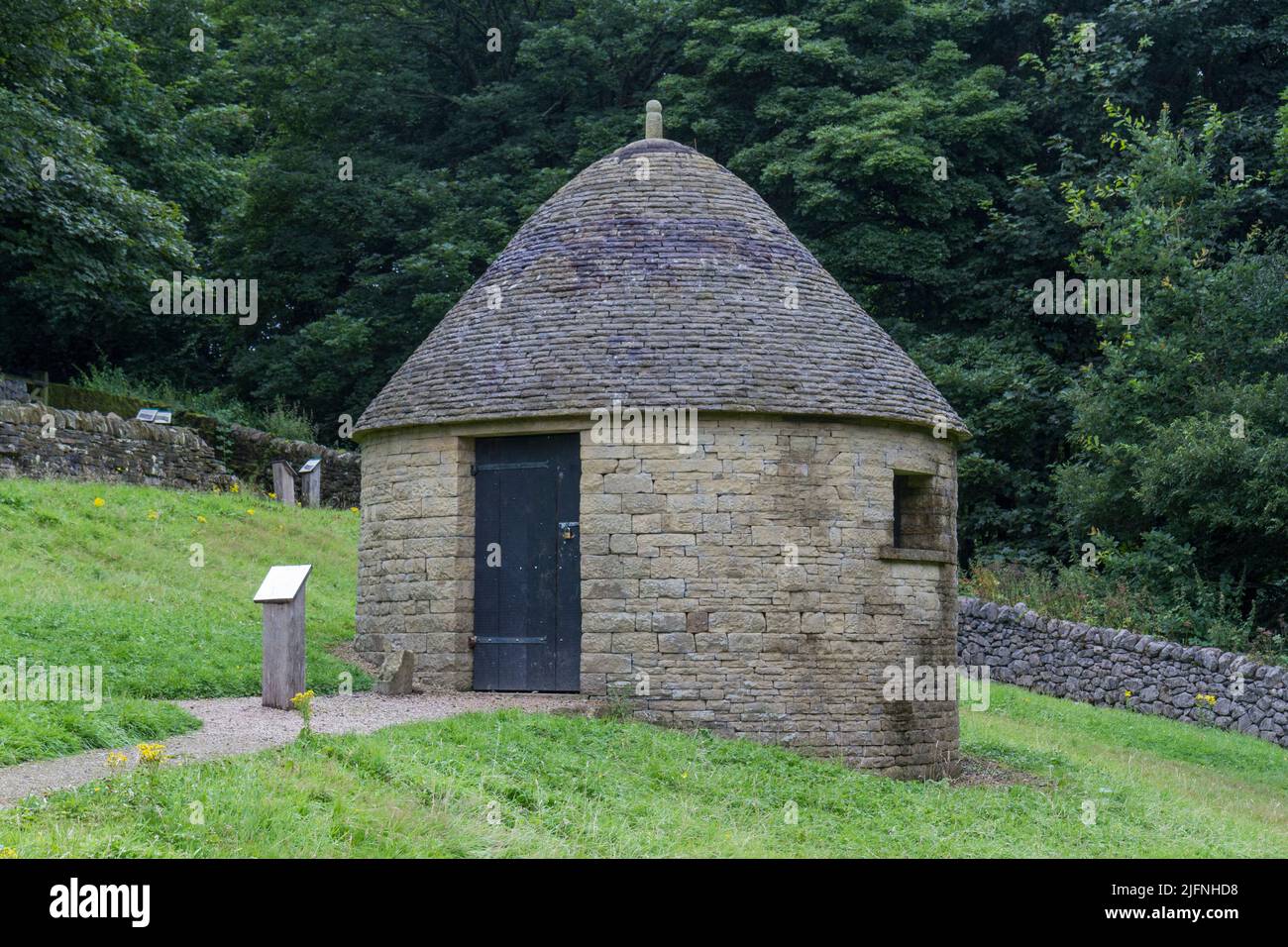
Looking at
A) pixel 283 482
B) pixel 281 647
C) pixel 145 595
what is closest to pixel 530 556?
pixel 281 647

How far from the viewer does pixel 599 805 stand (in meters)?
9.24

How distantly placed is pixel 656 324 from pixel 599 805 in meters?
5.37

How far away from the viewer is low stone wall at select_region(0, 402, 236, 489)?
18516mm

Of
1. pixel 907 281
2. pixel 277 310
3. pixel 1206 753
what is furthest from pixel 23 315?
pixel 1206 753

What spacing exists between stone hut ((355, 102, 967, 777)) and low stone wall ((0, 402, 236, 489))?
6.87 meters

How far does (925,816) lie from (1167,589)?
11.5 m

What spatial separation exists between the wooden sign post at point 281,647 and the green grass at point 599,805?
4.58 ft

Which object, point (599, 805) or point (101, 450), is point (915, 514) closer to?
point (599, 805)

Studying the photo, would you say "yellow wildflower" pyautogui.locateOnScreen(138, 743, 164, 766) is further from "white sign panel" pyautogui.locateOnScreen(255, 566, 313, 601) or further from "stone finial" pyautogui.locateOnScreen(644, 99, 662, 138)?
"stone finial" pyautogui.locateOnScreen(644, 99, 662, 138)

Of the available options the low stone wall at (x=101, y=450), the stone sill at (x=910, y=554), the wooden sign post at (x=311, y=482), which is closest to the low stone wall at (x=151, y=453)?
the low stone wall at (x=101, y=450)

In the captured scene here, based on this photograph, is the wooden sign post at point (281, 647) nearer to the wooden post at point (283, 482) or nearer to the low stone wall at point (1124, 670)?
the wooden post at point (283, 482)

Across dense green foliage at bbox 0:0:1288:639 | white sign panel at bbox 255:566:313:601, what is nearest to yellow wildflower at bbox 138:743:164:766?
white sign panel at bbox 255:566:313:601

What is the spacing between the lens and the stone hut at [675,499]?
12.4 m
